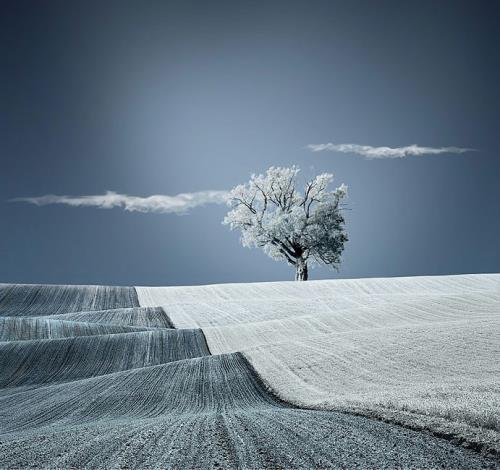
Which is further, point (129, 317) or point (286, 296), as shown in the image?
point (286, 296)

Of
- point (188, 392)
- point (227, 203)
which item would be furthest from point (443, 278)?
point (188, 392)

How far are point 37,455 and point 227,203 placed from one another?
142ft

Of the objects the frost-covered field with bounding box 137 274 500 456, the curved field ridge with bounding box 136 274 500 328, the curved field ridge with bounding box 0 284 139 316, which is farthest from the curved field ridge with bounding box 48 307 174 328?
the curved field ridge with bounding box 0 284 139 316

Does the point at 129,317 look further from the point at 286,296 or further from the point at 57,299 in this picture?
the point at 286,296

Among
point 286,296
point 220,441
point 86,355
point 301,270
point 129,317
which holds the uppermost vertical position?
point 301,270

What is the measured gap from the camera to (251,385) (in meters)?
14.8

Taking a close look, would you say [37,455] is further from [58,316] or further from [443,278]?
[443,278]

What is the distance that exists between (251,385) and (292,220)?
32.4 metres

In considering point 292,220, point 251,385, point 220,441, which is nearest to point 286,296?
point 292,220

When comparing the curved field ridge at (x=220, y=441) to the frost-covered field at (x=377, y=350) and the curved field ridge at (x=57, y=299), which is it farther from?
the curved field ridge at (x=57, y=299)

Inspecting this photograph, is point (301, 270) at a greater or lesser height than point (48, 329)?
greater

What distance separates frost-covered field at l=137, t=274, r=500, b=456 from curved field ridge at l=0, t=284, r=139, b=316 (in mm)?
3712

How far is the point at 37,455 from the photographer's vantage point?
280 inches

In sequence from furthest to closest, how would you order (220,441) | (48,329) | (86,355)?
(48,329)
(86,355)
(220,441)
